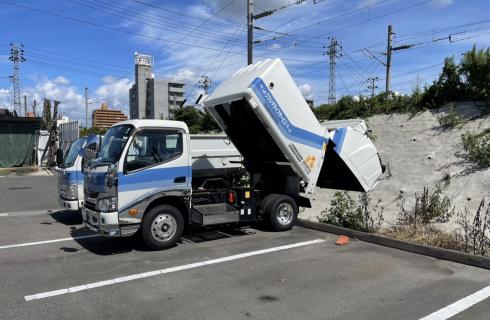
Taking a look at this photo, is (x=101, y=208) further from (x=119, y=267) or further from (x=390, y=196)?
(x=390, y=196)

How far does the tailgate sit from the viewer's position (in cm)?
1002

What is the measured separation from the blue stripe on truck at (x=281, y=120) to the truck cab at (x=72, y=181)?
4962 millimetres

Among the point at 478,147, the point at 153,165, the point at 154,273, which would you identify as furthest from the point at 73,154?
the point at 478,147

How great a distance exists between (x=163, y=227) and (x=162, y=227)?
22 mm

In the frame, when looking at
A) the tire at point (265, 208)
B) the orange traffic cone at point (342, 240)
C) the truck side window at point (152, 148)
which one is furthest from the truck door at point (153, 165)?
the orange traffic cone at point (342, 240)

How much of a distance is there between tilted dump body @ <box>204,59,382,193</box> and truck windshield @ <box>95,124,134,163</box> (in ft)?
7.05

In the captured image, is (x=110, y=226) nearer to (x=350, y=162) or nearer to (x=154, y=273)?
(x=154, y=273)

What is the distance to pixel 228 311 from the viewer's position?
5312mm

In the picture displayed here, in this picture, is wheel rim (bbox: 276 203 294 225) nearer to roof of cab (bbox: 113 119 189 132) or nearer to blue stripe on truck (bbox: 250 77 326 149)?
blue stripe on truck (bbox: 250 77 326 149)

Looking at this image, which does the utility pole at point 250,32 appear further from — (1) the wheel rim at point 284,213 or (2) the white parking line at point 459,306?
(2) the white parking line at point 459,306

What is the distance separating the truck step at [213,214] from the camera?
8820mm

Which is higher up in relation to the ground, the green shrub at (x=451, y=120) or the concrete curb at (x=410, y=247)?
the green shrub at (x=451, y=120)

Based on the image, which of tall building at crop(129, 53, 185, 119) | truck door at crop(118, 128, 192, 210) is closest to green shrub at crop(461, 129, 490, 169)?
truck door at crop(118, 128, 192, 210)

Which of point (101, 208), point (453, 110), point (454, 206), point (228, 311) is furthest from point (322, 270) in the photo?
point (453, 110)
